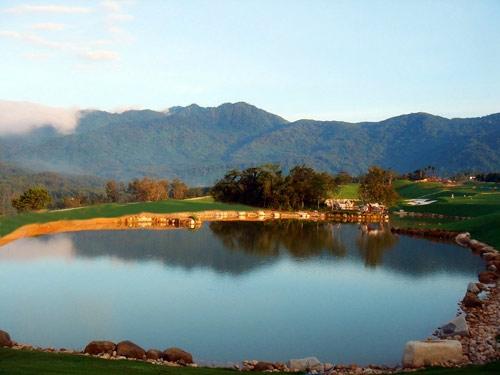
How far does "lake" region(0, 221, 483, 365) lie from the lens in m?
18.2

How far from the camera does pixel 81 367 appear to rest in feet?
39.4

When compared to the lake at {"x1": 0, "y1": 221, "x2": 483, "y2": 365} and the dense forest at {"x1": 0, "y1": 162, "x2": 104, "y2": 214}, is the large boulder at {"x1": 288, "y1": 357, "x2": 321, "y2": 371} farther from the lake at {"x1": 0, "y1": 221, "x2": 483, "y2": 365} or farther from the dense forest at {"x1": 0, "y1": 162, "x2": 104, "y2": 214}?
the dense forest at {"x1": 0, "y1": 162, "x2": 104, "y2": 214}

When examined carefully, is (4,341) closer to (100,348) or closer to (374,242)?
(100,348)

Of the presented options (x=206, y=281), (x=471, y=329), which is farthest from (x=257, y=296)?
(x=471, y=329)

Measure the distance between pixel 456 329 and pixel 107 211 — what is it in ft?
155

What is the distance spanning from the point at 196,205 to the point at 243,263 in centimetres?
3800

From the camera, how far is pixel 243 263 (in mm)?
33125

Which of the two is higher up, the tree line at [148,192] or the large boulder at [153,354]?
the tree line at [148,192]

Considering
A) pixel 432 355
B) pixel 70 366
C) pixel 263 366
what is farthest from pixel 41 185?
pixel 432 355

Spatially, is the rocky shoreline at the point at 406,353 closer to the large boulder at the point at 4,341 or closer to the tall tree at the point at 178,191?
the large boulder at the point at 4,341

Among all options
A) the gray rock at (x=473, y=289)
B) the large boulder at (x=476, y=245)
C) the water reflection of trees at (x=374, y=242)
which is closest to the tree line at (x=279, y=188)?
the water reflection of trees at (x=374, y=242)

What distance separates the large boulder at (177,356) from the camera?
50.6 feet

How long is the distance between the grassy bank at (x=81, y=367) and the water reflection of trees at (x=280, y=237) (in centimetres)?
2417

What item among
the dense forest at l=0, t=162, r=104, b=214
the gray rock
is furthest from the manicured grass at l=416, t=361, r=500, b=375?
the dense forest at l=0, t=162, r=104, b=214
